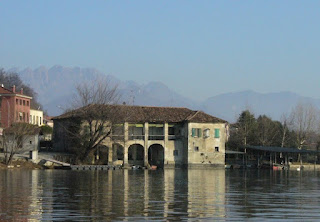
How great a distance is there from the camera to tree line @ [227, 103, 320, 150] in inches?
3846

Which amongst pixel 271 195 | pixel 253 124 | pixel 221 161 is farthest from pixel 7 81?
pixel 271 195

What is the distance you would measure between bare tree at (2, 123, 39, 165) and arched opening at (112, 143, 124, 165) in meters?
10.0

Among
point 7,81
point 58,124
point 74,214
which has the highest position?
point 7,81

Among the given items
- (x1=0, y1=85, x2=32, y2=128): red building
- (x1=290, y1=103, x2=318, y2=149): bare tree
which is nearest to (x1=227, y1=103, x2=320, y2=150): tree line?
(x1=290, y1=103, x2=318, y2=149): bare tree

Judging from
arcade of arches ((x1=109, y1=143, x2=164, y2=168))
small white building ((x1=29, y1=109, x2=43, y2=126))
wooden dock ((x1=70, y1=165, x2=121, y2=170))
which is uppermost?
small white building ((x1=29, y1=109, x2=43, y2=126))

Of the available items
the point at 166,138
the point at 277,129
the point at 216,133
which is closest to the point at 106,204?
the point at 166,138

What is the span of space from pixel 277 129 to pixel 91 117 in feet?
136

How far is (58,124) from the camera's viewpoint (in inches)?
3157

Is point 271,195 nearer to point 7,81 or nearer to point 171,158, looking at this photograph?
point 171,158

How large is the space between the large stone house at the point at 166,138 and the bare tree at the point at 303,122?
23631 mm

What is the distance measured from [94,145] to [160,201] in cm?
4638

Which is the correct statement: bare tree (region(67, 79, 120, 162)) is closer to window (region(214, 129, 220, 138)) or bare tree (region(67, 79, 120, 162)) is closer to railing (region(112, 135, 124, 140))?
railing (region(112, 135, 124, 140))

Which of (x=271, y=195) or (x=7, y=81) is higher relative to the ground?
(x=7, y=81)

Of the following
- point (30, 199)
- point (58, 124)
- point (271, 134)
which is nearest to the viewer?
point (30, 199)
